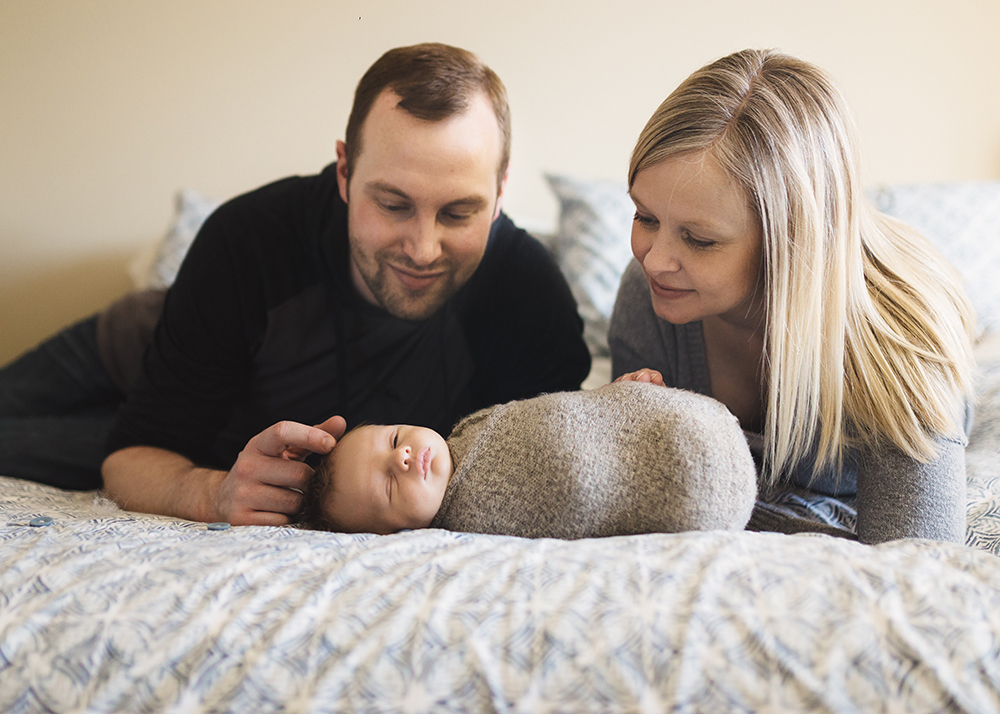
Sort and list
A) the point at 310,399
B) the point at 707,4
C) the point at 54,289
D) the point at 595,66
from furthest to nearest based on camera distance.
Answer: the point at 54,289 → the point at 595,66 → the point at 707,4 → the point at 310,399

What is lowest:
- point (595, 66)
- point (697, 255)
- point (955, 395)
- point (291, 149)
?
point (955, 395)

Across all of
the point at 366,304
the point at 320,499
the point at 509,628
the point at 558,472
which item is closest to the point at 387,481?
the point at 320,499

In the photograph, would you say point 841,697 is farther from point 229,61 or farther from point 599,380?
point 229,61

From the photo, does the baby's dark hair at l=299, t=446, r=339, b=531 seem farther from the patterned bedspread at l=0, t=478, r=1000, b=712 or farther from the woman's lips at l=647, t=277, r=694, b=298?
the woman's lips at l=647, t=277, r=694, b=298

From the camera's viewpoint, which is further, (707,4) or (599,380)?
(599,380)

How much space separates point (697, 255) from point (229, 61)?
46.2 inches

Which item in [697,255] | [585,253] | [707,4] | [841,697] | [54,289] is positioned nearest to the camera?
[841,697]

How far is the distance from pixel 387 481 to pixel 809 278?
537 millimetres

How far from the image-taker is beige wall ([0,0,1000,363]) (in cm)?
125

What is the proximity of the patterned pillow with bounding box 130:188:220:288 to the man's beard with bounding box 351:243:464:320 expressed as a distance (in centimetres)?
76

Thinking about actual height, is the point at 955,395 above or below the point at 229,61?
below

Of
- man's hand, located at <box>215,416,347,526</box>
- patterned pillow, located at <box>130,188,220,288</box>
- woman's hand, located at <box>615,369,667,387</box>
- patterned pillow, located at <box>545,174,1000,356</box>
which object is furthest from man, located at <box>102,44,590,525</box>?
patterned pillow, located at <box>130,188,220,288</box>

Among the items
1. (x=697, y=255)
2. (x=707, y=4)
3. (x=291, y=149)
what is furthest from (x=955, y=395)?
(x=291, y=149)

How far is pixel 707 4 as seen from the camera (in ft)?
3.99
